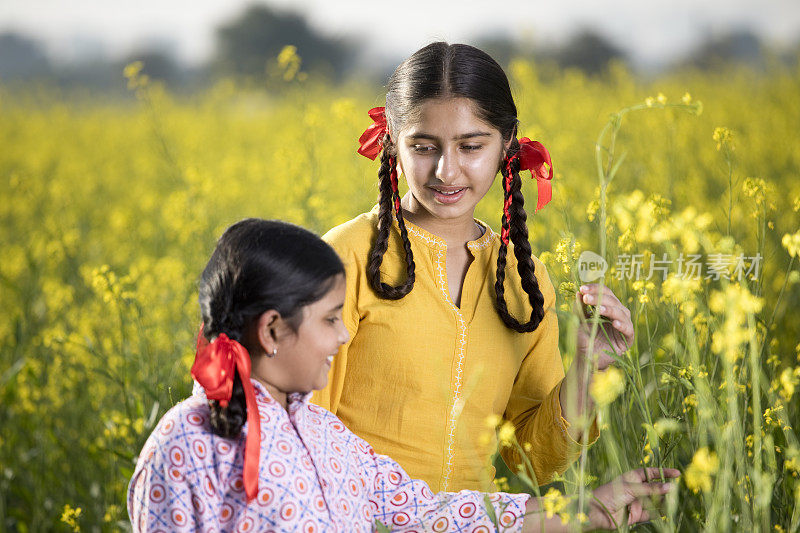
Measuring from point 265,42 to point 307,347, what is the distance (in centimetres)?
2734

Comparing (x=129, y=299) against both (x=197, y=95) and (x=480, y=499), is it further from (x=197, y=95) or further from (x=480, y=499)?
(x=197, y=95)

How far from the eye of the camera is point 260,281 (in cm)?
138

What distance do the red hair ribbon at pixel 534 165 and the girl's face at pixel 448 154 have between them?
4.2 inches

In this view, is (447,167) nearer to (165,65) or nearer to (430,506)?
(430,506)

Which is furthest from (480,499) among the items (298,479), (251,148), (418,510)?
(251,148)

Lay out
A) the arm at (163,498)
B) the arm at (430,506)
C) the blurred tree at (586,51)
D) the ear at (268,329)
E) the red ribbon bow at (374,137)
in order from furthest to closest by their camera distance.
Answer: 1. the blurred tree at (586,51)
2. the red ribbon bow at (374,137)
3. the arm at (430,506)
4. the ear at (268,329)
5. the arm at (163,498)

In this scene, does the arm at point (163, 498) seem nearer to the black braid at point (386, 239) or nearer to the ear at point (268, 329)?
the ear at point (268, 329)

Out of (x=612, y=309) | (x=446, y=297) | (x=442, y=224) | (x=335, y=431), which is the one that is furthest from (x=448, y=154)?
(x=335, y=431)

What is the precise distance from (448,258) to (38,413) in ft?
5.98

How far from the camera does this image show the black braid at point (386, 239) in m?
→ 1.75

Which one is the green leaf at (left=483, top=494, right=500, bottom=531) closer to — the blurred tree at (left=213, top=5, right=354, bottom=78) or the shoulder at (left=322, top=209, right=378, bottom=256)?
the shoulder at (left=322, top=209, right=378, bottom=256)

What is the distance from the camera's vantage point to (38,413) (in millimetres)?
2930

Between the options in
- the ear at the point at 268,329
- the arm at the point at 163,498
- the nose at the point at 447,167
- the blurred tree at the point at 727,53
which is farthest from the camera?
the blurred tree at the point at 727,53


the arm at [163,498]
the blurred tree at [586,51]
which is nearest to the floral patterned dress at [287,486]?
the arm at [163,498]
